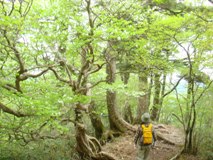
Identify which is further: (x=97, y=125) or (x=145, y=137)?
(x=97, y=125)

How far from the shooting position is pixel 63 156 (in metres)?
8.93

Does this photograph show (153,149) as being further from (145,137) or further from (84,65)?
(84,65)

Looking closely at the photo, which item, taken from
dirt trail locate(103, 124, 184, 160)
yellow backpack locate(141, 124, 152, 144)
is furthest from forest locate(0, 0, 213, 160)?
yellow backpack locate(141, 124, 152, 144)

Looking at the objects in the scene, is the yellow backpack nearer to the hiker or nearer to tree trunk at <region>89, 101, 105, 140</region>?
the hiker

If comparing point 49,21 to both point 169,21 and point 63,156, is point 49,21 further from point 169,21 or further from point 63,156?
point 63,156

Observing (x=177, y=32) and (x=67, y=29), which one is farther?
(x=177, y=32)

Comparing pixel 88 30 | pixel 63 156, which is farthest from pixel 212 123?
pixel 88 30

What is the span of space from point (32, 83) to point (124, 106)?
8.84m

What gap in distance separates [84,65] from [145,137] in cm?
263

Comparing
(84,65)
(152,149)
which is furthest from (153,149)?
(84,65)

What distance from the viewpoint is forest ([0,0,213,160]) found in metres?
5.98

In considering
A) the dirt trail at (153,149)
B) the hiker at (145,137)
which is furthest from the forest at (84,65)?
the hiker at (145,137)

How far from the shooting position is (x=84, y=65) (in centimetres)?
695

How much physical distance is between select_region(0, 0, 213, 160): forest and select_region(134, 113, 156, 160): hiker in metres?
1.08
